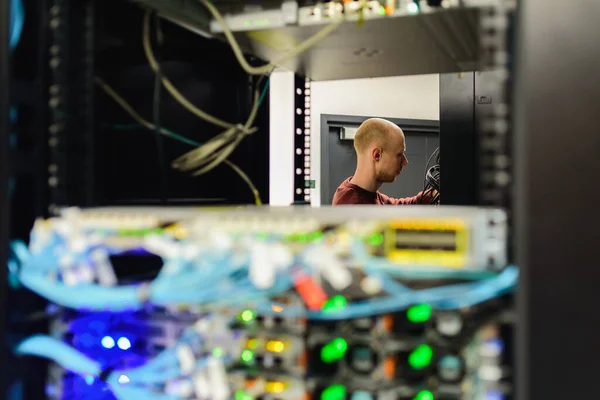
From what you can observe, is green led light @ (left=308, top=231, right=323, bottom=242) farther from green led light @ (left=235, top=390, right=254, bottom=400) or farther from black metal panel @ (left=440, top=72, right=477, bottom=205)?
black metal panel @ (left=440, top=72, right=477, bottom=205)

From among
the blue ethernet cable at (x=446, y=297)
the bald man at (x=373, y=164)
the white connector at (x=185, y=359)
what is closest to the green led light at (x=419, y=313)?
the blue ethernet cable at (x=446, y=297)

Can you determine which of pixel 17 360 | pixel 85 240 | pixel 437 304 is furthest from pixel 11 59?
pixel 437 304

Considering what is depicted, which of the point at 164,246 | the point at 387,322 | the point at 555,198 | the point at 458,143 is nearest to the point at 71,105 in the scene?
the point at 164,246

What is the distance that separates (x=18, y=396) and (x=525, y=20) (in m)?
0.70

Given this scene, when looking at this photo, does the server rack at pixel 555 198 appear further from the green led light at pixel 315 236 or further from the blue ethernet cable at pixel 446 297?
the green led light at pixel 315 236

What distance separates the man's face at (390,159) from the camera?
78.8 inches

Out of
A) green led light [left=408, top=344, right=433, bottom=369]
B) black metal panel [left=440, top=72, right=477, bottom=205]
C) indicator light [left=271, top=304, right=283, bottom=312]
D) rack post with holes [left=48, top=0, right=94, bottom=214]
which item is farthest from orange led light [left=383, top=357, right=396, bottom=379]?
black metal panel [left=440, top=72, right=477, bottom=205]

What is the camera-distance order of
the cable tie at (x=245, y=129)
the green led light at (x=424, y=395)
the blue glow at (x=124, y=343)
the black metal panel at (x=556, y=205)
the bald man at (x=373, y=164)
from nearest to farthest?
1. the black metal panel at (x=556, y=205)
2. the green led light at (x=424, y=395)
3. the blue glow at (x=124, y=343)
4. the cable tie at (x=245, y=129)
5. the bald man at (x=373, y=164)

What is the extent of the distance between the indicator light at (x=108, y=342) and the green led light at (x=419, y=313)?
0.38 meters

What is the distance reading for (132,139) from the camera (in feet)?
2.73

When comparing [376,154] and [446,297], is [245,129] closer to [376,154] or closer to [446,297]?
[446,297]

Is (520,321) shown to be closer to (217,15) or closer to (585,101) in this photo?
(585,101)

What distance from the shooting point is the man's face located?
200 centimetres

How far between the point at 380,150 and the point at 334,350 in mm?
1525
